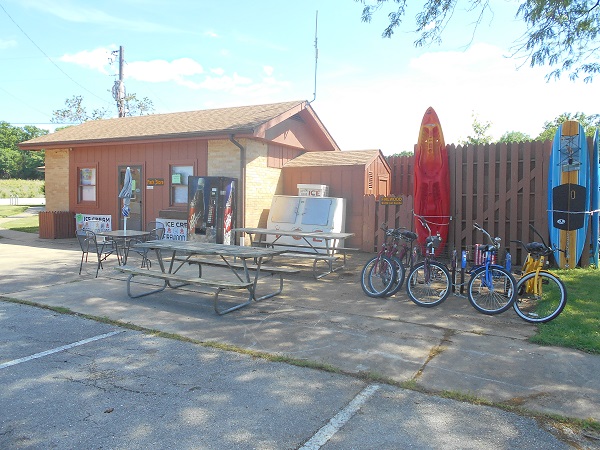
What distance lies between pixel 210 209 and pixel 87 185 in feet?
20.0

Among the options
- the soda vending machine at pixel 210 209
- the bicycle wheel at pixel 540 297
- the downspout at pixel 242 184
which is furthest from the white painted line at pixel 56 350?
the downspout at pixel 242 184

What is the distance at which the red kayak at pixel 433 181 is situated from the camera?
11312 mm

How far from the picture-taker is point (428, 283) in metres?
7.29

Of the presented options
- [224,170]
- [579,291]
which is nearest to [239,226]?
[224,170]

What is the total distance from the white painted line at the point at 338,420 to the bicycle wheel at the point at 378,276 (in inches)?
141

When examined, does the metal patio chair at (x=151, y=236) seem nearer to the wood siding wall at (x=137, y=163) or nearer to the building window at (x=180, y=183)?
the wood siding wall at (x=137, y=163)

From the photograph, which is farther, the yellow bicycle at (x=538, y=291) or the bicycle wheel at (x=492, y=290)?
the bicycle wheel at (x=492, y=290)

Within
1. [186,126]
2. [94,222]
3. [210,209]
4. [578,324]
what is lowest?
[578,324]

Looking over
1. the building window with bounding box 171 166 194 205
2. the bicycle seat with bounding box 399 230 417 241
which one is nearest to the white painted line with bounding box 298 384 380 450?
the bicycle seat with bounding box 399 230 417 241

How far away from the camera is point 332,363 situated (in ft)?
15.3

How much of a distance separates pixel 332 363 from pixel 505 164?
8.04 metres

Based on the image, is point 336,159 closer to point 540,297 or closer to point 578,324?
point 540,297

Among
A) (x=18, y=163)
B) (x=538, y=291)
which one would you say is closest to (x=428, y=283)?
(x=538, y=291)

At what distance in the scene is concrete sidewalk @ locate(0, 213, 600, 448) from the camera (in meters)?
4.20
